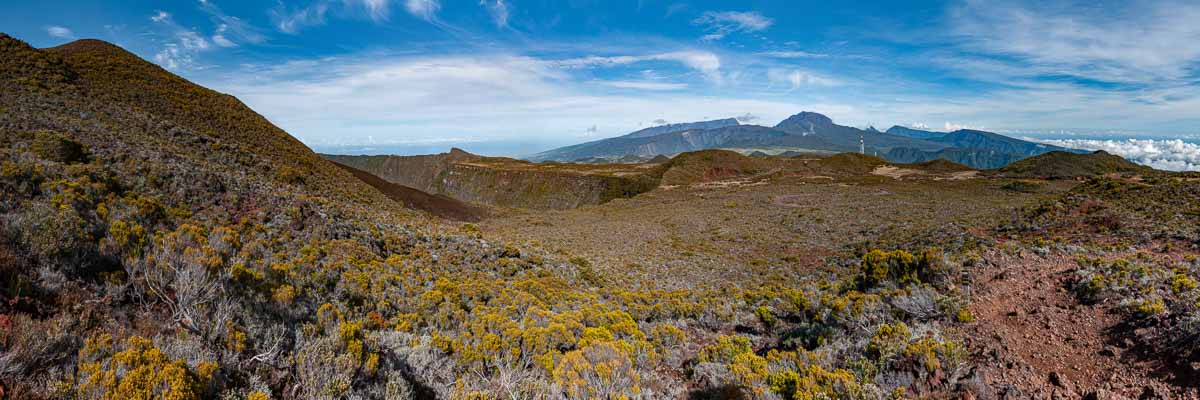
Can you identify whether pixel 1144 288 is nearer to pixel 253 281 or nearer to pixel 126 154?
pixel 253 281

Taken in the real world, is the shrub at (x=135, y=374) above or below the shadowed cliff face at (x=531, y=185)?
above

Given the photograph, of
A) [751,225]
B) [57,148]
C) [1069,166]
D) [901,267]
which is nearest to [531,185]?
[751,225]

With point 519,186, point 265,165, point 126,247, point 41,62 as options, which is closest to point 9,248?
point 126,247

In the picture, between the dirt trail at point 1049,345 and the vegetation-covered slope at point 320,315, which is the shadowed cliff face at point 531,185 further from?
the dirt trail at point 1049,345

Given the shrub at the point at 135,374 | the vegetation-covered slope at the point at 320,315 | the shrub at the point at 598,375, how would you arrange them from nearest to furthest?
the shrub at the point at 135,374
the vegetation-covered slope at the point at 320,315
the shrub at the point at 598,375

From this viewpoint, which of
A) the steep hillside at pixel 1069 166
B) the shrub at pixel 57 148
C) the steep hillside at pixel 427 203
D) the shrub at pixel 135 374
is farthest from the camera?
the steep hillside at pixel 1069 166

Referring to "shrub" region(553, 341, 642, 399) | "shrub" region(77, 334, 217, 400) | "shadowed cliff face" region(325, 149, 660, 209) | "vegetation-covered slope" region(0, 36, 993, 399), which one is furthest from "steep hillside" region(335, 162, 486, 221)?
"shrub" region(77, 334, 217, 400)

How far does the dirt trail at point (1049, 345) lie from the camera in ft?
13.6

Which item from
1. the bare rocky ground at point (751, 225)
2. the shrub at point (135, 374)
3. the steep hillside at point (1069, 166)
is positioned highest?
the shrub at point (135, 374)

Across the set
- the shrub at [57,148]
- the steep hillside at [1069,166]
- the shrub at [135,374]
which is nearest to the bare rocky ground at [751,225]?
the shrub at [135,374]

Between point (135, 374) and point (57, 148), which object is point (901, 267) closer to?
point (135, 374)

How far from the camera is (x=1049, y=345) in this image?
5.05 meters

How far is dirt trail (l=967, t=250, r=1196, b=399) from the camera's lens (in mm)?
4137

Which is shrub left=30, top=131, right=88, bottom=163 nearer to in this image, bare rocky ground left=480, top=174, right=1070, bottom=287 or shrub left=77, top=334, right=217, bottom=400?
shrub left=77, top=334, right=217, bottom=400
